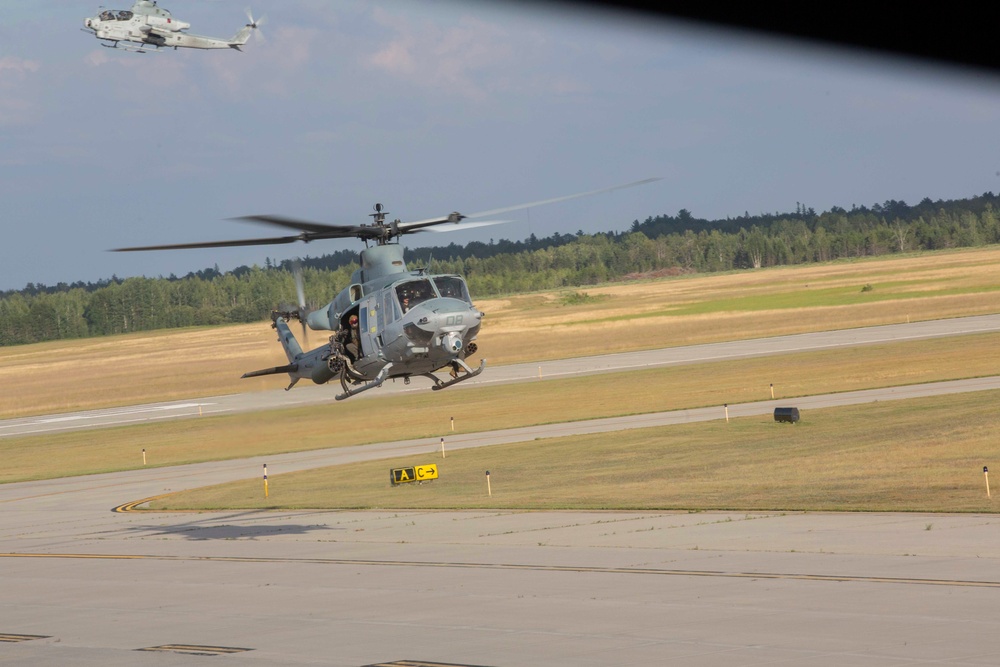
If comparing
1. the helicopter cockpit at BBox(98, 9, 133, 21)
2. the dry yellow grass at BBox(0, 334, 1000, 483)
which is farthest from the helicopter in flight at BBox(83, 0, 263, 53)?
the dry yellow grass at BBox(0, 334, 1000, 483)

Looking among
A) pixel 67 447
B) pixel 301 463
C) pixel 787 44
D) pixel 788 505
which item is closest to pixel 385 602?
pixel 788 505

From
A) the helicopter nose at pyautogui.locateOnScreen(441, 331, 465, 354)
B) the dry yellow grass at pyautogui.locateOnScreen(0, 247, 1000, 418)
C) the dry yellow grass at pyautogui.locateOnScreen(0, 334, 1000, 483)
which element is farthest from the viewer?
the dry yellow grass at pyautogui.locateOnScreen(0, 247, 1000, 418)

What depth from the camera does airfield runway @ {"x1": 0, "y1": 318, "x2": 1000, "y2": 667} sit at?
18.1m

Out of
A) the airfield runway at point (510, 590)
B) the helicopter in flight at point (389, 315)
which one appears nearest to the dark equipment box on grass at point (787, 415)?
the airfield runway at point (510, 590)

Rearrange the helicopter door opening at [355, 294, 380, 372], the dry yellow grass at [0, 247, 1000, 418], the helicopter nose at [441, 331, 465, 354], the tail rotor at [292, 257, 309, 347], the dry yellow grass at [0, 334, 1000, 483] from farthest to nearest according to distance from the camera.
A: 1. the dry yellow grass at [0, 247, 1000, 418]
2. the dry yellow grass at [0, 334, 1000, 483]
3. the tail rotor at [292, 257, 309, 347]
4. the helicopter door opening at [355, 294, 380, 372]
5. the helicopter nose at [441, 331, 465, 354]

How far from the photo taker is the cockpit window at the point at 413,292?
25859mm

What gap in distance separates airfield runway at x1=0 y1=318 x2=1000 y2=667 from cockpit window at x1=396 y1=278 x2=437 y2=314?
6382mm

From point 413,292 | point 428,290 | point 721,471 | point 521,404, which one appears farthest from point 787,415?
point 413,292

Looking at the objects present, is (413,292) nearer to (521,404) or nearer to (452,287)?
(452,287)

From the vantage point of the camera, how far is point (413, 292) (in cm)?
2602

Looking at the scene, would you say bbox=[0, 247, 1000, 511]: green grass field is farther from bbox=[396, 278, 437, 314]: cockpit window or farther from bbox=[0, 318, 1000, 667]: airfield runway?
bbox=[396, 278, 437, 314]: cockpit window

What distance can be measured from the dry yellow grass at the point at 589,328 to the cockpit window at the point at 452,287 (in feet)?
190

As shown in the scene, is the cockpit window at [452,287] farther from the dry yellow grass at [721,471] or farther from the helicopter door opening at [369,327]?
the dry yellow grass at [721,471]

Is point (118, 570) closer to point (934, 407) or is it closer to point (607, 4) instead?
point (607, 4)
